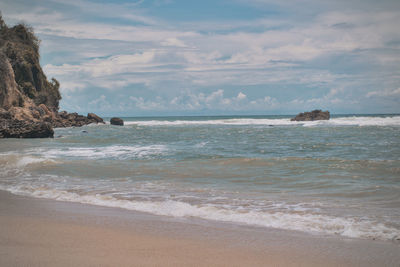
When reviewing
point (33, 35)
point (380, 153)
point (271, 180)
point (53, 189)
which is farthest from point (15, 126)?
point (33, 35)

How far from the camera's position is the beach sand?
127 inches

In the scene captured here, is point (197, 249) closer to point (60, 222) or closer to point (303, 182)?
point (60, 222)

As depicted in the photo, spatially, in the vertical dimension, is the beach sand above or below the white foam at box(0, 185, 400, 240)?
above

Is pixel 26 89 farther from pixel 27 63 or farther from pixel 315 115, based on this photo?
pixel 315 115

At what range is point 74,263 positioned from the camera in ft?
10.0

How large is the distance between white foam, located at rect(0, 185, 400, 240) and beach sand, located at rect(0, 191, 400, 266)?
29 cm

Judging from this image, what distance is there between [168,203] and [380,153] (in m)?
10.7

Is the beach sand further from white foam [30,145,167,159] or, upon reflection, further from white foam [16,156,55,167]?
white foam [30,145,167,159]

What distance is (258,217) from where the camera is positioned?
5098 millimetres

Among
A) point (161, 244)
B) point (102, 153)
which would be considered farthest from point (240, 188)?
point (102, 153)

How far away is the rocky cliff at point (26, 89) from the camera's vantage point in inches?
946

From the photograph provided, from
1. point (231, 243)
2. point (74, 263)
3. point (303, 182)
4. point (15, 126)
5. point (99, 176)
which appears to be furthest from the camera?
point (15, 126)

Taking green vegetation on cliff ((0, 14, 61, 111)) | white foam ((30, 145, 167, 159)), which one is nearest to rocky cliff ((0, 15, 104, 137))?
green vegetation on cliff ((0, 14, 61, 111))

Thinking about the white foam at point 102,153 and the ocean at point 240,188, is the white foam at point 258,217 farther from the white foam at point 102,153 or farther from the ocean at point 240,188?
the white foam at point 102,153
